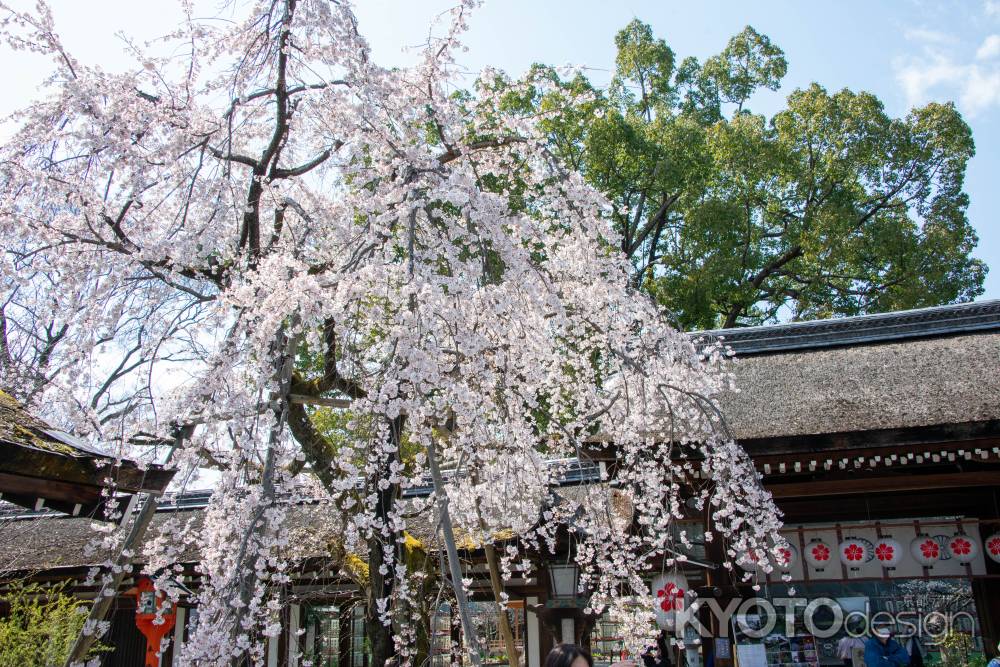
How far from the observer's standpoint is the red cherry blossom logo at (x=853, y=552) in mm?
7248

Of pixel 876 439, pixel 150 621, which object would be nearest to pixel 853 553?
pixel 876 439

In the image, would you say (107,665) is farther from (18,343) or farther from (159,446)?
(159,446)

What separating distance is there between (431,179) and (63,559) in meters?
7.67

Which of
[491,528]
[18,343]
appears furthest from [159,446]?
[491,528]

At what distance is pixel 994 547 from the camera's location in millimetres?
6895

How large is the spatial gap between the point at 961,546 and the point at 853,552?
36.5 inches

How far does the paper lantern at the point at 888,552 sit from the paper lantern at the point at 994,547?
2.36 feet

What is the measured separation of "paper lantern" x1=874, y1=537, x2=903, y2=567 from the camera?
720 centimetres

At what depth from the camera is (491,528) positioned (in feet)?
21.0

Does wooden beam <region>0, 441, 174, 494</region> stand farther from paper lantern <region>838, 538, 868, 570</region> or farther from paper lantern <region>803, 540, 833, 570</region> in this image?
paper lantern <region>838, 538, 868, 570</region>

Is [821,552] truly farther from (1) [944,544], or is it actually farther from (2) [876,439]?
(2) [876,439]

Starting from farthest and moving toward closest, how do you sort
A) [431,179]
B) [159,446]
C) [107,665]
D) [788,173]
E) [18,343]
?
1. [788,173]
2. [107,665]
3. [18,343]
4. [159,446]
5. [431,179]

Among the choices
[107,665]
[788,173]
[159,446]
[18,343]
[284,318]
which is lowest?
[107,665]

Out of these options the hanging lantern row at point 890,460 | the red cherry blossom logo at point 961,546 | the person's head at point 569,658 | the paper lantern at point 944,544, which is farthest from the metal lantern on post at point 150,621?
the red cherry blossom logo at point 961,546
